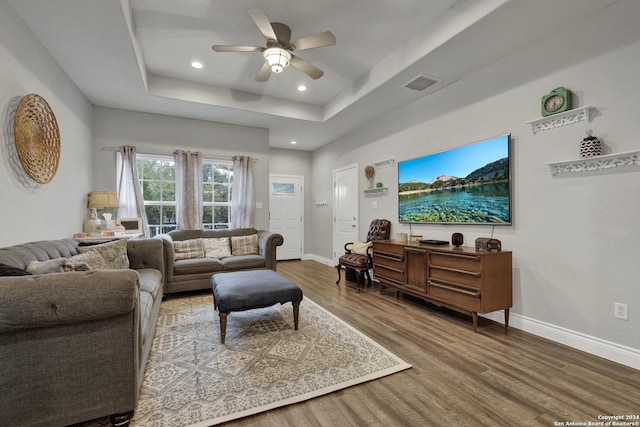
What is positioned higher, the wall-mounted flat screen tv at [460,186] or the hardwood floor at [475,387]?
the wall-mounted flat screen tv at [460,186]

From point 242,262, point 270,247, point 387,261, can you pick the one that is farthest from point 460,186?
point 242,262

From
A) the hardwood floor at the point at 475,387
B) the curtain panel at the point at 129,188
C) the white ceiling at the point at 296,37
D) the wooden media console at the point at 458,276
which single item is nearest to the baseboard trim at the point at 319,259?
the wooden media console at the point at 458,276

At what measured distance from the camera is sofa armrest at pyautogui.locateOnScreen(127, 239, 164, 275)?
3.23m

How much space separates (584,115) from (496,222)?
3.76 feet

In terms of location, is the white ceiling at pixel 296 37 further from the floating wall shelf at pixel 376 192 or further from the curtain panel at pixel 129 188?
the floating wall shelf at pixel 376 192

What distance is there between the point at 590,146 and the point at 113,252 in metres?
4.22

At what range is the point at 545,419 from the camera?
5.07 ft

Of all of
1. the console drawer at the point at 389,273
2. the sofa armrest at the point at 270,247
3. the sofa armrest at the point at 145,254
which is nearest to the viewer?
the sofa armrest at the point at 145,254

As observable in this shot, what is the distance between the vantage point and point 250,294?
241 centimetres

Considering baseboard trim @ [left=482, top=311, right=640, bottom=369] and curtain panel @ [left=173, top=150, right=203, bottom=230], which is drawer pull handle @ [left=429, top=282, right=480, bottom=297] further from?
curtain panel @ [left=173, top=150, right=203, bottom=230]

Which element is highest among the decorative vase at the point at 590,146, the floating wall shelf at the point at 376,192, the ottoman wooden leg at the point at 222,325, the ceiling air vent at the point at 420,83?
Answer: the ceiling air vent at the point at 420,83

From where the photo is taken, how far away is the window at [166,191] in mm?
4645

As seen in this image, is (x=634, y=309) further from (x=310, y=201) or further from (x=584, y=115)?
(x=310, y=201)

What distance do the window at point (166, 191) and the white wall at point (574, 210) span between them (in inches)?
156
